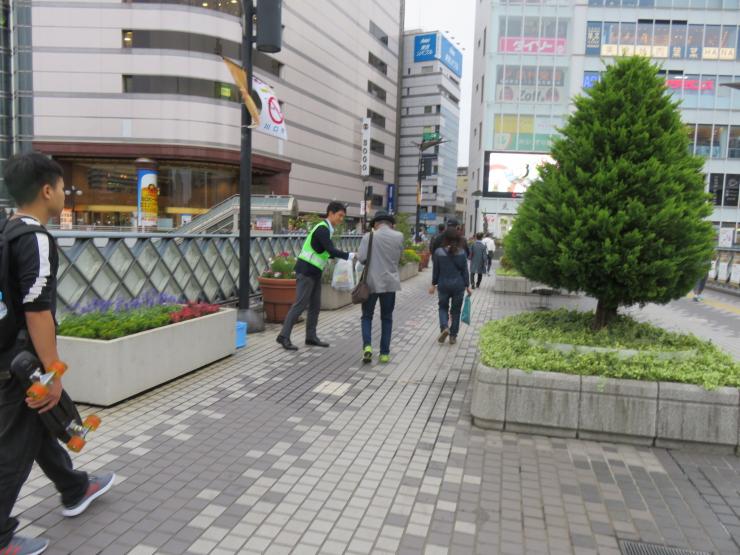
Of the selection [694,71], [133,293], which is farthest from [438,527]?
[694,71]

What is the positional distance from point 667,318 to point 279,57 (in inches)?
1547

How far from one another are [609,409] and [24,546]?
13.3 feet

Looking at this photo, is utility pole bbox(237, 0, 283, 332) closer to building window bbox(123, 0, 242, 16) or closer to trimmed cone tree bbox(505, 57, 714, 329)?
trimmed cone tree bbox(505, 57, 714, 329)

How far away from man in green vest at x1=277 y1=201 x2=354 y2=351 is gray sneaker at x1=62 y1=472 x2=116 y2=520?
4.04 metres

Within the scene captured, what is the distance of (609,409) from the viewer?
4.51 metres

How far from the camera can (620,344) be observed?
507cm

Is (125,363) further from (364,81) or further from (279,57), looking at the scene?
(364,81)

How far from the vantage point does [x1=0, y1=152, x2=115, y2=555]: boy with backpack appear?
2.51 metres

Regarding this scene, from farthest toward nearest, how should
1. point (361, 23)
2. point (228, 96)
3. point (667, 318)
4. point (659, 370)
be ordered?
point (361, 23), point (228, 96), point (667, 318), point (659, 370)

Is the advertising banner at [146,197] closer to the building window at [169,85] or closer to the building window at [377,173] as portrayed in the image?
the building window at [169,85]

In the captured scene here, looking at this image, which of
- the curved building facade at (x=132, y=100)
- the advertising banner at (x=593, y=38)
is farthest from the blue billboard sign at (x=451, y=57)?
the curved building facade at (x=132, y=100)

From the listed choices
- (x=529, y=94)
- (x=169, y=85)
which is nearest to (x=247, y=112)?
(x=169, y=85)

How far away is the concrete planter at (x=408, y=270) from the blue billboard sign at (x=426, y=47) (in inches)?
2793

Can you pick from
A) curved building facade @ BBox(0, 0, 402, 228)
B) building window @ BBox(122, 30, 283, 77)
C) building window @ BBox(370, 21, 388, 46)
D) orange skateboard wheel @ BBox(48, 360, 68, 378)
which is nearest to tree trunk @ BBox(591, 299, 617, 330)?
orange skateboard wheel @ BBox(48, 360, 68, 378)
